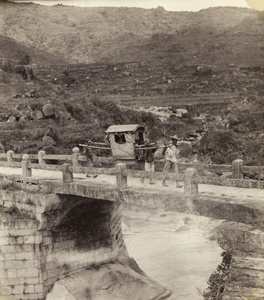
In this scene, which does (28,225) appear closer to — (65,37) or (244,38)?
(244,38)

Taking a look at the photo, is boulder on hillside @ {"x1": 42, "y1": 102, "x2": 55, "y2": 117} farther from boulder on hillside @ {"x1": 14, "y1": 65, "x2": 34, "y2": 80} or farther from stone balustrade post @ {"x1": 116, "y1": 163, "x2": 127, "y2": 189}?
stone balustrade post @ {"x1": 116, "y1": 163, "x2": 127, "y2": 189}

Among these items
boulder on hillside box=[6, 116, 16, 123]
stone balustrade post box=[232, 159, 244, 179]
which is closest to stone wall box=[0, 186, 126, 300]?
stone balustrade post box=[232, 159, 244, 179]

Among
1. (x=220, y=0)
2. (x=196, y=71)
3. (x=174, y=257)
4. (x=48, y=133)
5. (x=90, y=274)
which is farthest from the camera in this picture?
(x=196, y=71)

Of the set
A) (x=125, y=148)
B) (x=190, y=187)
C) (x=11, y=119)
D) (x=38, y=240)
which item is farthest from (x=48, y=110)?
(x=190, y=187)

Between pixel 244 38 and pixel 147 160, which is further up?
pixel 244 38

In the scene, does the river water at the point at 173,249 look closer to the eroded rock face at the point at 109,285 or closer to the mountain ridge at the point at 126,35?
the eroded rock face at the point at 109,285

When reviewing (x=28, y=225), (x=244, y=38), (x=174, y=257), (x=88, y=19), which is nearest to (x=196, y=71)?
(x=244, y=38)

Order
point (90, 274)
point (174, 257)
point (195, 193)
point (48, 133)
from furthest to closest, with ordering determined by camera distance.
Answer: point (48, 133), point (174, 257), point (90, 274), point (195, 193)
